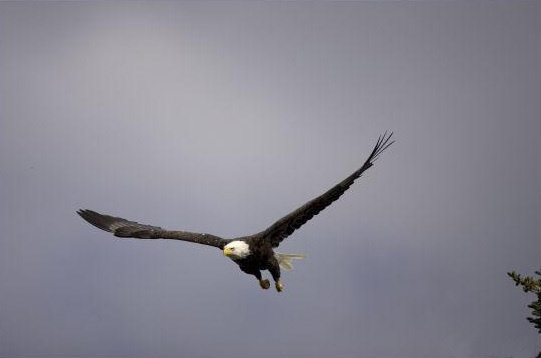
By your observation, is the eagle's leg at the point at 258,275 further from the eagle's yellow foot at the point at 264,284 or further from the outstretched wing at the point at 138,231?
the outstretched wing at the point at 138,231

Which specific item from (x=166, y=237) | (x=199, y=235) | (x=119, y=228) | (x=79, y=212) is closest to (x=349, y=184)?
(x=199, y=235)

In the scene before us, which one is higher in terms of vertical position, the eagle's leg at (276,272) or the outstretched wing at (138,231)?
the outstretched wing at (138,231)

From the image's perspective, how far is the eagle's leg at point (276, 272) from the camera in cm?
1157

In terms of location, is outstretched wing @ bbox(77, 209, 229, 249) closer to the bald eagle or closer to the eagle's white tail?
the bald eagle

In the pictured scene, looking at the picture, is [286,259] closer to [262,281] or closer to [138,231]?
[262,281]

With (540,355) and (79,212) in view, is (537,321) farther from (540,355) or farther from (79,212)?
(79,212)

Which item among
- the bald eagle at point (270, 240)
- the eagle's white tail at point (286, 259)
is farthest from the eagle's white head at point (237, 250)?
the eagle's white tail at point (286, 259)

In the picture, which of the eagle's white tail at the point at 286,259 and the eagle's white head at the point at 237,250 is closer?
the eagle's white head at the point at 237,250

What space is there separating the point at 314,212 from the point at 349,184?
37.7 inches

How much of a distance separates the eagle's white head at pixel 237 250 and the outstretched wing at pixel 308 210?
0.40 metres

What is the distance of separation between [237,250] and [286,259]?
1.66 m

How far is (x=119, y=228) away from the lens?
14.2 metres

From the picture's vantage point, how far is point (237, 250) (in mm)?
11008

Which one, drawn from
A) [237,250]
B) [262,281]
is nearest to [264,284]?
[262,281]
